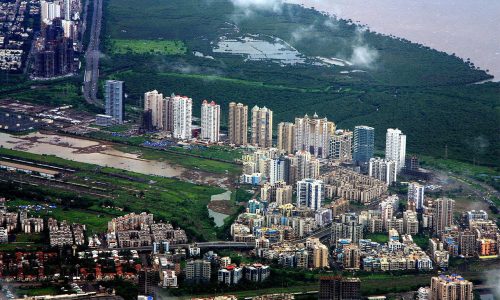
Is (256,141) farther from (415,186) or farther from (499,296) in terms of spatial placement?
(499,296)

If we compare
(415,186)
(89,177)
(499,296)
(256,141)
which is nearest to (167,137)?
(256,141)

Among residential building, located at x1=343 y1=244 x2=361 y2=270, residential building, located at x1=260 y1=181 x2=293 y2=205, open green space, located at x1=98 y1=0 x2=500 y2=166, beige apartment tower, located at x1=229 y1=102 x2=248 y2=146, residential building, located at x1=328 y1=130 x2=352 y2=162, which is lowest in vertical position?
residential building, located at x1=343 y1=244 x2=361 y2=270

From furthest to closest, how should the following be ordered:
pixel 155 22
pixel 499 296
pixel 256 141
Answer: pixel 155 22 < pixel 256 141 < pixel 499 296

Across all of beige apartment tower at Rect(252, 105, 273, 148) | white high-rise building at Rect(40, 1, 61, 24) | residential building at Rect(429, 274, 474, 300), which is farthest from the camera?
white high-rise building at Rect(40, 1, 61, 24)

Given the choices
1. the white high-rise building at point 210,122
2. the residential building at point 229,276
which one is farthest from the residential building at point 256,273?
the white high-rise building at point 210,122

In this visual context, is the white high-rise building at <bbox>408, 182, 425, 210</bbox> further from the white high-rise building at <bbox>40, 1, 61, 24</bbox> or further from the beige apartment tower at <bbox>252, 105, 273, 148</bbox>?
the white high-rise building at <bbox>40, 1, 61, 24</bbox>

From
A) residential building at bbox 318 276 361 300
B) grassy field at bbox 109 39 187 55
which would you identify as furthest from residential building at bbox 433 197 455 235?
grassy field at bbox 109 39 187 55
